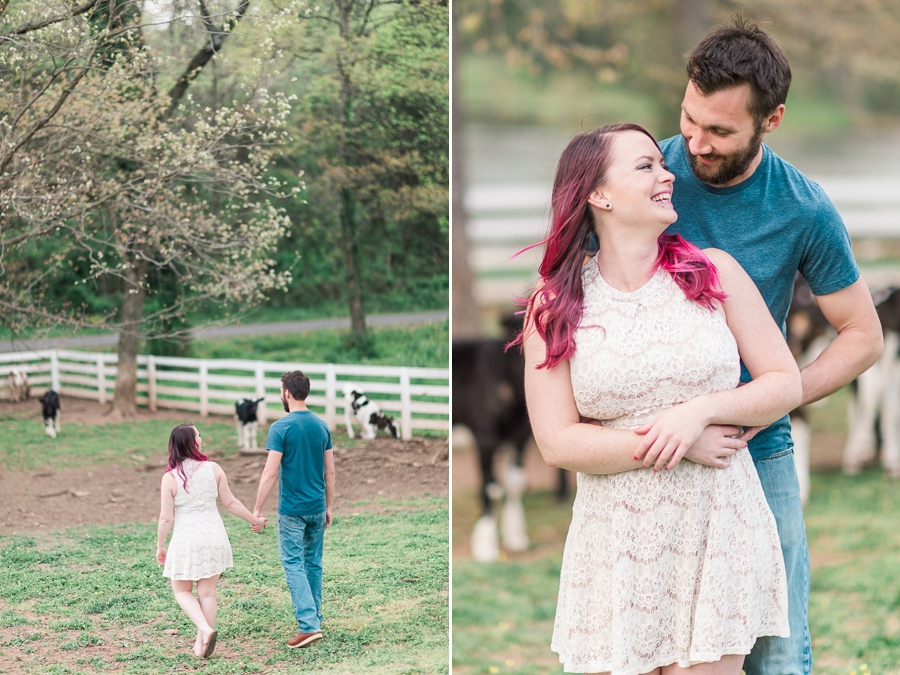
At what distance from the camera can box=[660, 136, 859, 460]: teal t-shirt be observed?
2.56 m

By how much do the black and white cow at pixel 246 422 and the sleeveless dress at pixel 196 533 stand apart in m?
0.19

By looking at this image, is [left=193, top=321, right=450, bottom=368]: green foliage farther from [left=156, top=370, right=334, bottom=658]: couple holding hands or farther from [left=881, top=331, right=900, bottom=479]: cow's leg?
[left=881, top=331, right=900, bottom=479]: cow's leg

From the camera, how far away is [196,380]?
133 inches

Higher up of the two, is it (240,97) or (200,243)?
(240,97)

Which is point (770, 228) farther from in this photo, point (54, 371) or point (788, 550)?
point (54, 371)

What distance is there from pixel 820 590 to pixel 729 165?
13.3 ft

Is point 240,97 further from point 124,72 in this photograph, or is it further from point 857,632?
point 857,632

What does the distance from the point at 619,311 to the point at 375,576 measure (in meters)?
1.65

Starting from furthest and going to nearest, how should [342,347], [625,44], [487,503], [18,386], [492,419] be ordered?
[625,44] < [492,419] < [487,503] < [342,347] < [18,386]

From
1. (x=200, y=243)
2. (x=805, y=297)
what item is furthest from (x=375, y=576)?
(x=805, y=297)

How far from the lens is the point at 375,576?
3.49m

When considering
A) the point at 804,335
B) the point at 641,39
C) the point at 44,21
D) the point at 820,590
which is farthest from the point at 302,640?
the point at 641,39

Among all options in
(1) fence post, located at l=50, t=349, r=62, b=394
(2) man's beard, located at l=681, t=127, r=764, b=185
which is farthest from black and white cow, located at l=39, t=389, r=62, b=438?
(2) man's beard, located at l=681, t=127, r=764, b=185

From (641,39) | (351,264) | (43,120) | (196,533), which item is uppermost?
(641,39)
